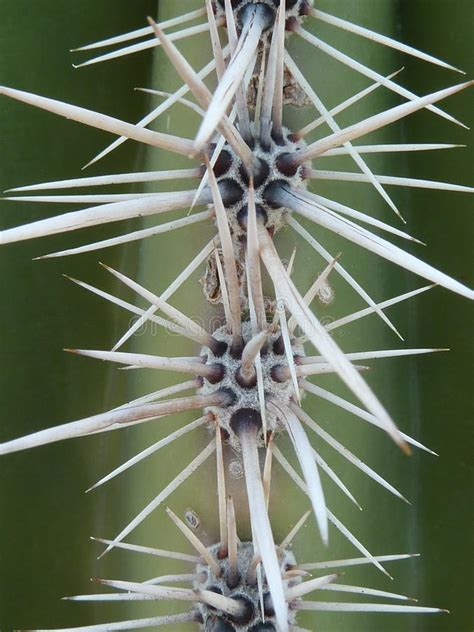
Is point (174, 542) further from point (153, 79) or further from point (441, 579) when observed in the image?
point (153, 79)

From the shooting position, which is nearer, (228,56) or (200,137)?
(200,137)

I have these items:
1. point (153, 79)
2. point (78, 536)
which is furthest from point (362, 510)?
point (153, 79)

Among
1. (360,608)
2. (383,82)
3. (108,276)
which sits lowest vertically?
(360,608)

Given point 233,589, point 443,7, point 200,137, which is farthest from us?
point 443,7

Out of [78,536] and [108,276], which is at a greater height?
[108,276]

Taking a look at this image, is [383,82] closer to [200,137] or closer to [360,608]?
[200,137]

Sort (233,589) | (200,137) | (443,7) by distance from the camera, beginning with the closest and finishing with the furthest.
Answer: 1. (200,137)
2. (233,589)
3. (443,7)
